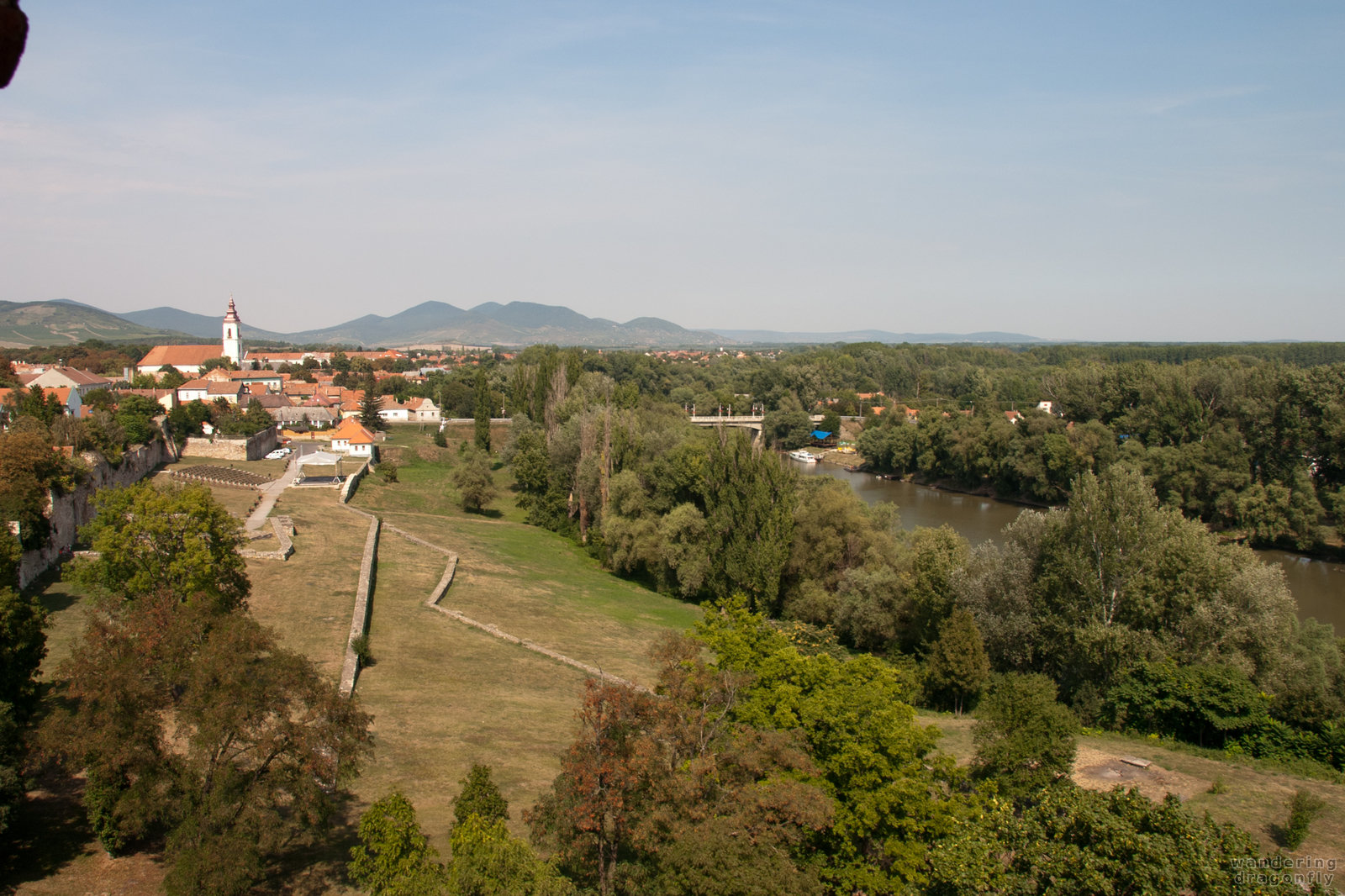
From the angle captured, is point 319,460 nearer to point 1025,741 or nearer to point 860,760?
point 860,760

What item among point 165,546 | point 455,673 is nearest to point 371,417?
point 455,673

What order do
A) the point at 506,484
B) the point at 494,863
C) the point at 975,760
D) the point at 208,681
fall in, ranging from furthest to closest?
the point at 506,484
the point at 975,760
the point at 208,681
the point at 494,863

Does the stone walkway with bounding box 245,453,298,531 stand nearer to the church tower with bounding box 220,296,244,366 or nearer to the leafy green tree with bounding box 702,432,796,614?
the leafy green tree with bounding box 702,432,796,614

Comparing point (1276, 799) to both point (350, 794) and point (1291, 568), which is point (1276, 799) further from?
point (1291, 568)

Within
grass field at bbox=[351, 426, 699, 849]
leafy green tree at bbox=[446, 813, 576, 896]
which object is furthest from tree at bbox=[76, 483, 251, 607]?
leafy green tree at bbox=[446, 813, 576, 896]

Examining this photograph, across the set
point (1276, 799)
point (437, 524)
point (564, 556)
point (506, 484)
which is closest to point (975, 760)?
point (1276, 799)
